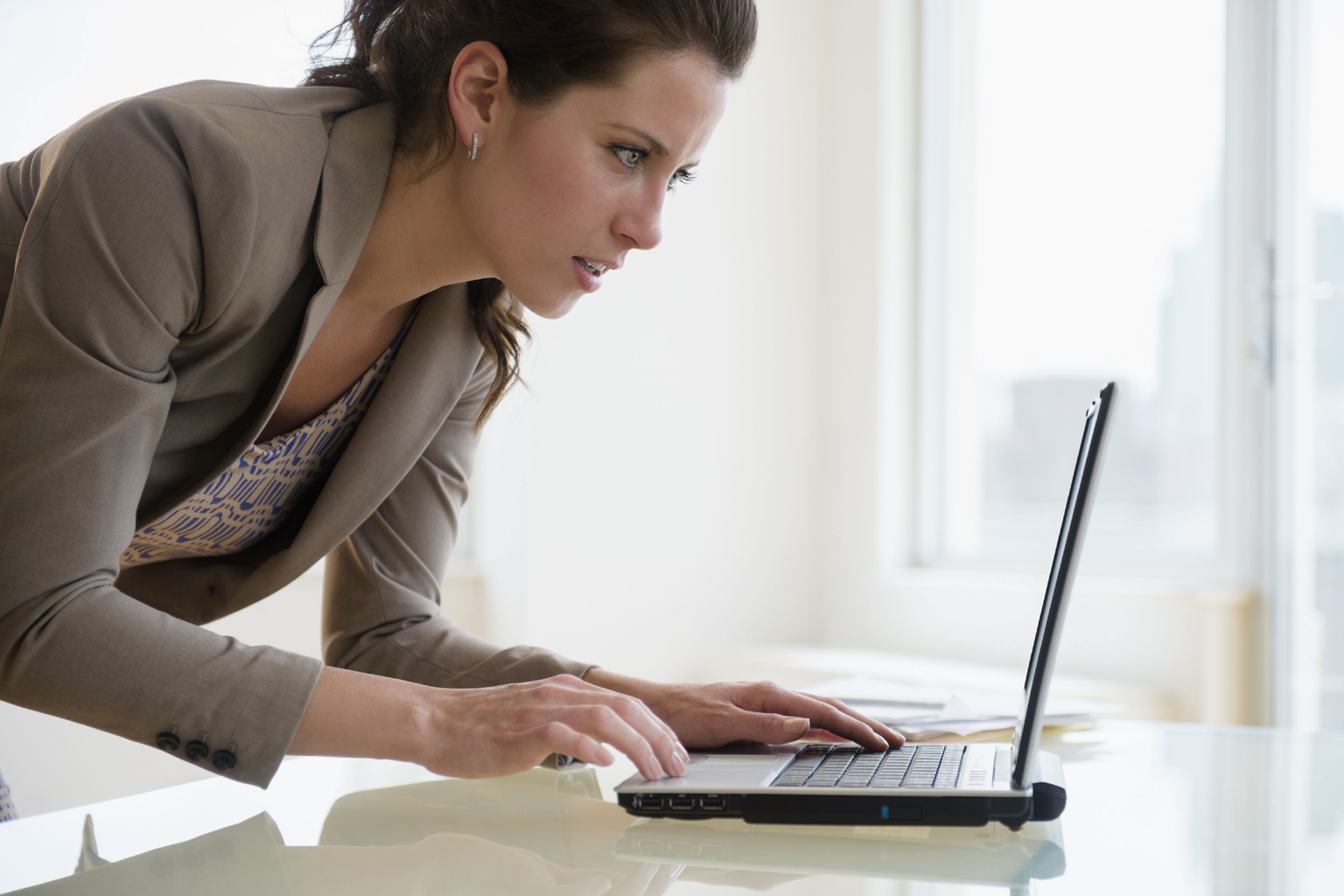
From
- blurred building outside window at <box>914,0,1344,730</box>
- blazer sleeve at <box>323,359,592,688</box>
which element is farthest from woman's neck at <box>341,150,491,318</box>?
blurred building outside window at <box>914,0,1344,730</box>

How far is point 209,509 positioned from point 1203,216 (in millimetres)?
2482

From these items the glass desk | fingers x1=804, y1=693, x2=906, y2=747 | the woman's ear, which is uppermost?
the woman's ear

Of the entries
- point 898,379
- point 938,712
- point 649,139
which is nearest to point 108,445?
point 649,139

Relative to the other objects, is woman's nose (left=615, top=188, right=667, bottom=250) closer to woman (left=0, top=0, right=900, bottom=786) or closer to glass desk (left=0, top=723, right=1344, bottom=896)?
woman (left=0, top=0, right=900, bottom=786)

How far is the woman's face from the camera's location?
104 cm

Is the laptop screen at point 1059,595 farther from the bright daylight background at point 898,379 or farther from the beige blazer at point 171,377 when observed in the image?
the bright daylight background at point 898,379

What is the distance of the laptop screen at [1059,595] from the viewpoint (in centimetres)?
68

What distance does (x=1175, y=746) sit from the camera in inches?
41.3

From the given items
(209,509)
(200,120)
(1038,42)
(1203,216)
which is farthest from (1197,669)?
(200,120)

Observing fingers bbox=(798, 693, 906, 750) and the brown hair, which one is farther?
the brown hair

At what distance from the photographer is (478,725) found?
76 centimetres

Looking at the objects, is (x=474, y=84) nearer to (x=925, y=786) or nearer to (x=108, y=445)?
(x=108, y=445)

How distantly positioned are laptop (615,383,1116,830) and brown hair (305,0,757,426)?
1.71ft

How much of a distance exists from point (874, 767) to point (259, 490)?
64cm
